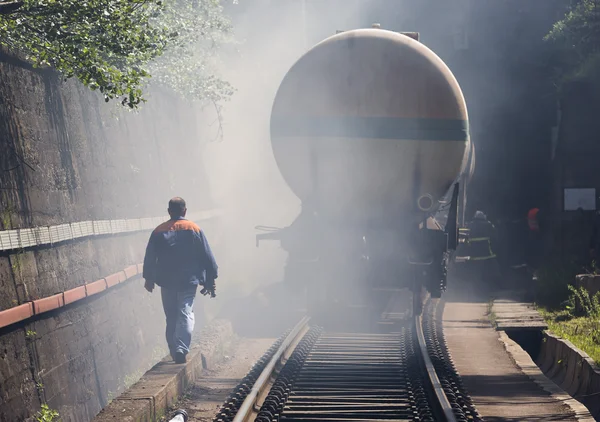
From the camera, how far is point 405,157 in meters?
9.48

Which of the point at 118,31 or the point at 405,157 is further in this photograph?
the point at 405,157

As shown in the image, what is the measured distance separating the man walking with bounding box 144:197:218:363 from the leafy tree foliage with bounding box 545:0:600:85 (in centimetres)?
1134

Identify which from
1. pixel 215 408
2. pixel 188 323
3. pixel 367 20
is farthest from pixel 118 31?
pixel 367 20

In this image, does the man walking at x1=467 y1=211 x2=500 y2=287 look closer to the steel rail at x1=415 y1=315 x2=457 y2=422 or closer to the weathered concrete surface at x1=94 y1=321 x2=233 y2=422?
the steel rail at x1=415 y1=315 x2=457 y2=422

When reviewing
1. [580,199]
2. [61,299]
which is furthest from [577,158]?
[61,299]

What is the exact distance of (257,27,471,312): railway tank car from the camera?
9.38 metres

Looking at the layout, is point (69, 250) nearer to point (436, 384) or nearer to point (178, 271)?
point (178, 271)

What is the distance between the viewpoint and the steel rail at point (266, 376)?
598 centimetres

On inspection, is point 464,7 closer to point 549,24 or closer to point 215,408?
point 549,24

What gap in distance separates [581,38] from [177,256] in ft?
40.0

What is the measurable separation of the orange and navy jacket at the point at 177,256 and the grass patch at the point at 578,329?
421 cm

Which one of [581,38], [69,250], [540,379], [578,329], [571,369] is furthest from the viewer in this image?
[581,38]

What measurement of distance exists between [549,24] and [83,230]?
48.9ft

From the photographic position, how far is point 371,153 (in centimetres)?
946
